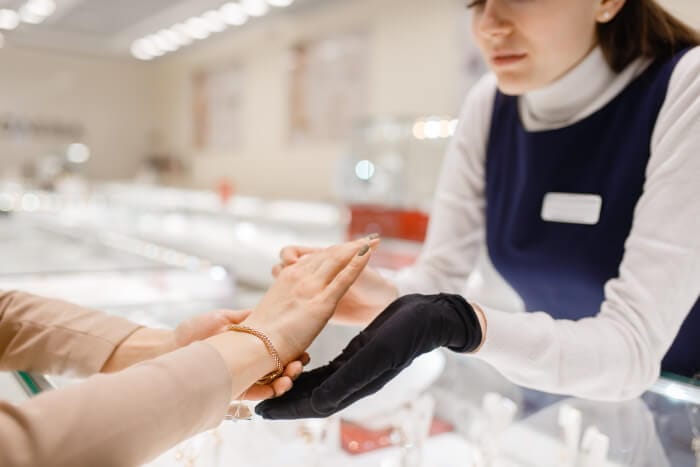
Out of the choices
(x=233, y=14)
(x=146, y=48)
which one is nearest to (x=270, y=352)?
(x=233, y=14)

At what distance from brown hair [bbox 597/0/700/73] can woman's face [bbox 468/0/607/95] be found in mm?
32

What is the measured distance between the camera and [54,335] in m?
0.79

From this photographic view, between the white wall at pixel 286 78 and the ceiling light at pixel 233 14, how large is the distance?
251mm

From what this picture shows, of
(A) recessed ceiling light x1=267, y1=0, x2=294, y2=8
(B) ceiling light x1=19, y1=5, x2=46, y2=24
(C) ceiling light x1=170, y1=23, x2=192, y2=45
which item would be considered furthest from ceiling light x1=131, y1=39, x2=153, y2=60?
(A) recessed ceiling light x1=267, y1=0, x2=294, y2=8

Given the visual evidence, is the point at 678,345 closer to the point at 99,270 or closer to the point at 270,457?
the point at 270,457

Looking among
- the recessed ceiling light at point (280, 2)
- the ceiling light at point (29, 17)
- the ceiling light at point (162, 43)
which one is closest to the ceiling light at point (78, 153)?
the ceiling light at point (162, 43)

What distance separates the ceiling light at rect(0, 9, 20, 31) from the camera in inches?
213

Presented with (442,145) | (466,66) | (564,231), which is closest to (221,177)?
(466,66)

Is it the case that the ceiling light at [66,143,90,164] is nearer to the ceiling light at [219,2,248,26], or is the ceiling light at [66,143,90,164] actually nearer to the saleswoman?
the ceiling light at [219,2,248,26]

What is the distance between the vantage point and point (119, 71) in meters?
8.95

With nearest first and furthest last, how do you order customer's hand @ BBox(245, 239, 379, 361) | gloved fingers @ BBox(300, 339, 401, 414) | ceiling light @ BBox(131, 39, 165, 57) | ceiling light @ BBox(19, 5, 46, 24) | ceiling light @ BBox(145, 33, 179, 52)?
gloved fingers @ BBox(300, 339, 401, 414) < customer's hand @ BBox(245, 239, 379, 361) < ceiling light @ BBox(19, 5, 46, 24) < ceiling light @ BBox(145, 33, 179, 52) < ceiling light @ BBox(131, 39, 165, 57)

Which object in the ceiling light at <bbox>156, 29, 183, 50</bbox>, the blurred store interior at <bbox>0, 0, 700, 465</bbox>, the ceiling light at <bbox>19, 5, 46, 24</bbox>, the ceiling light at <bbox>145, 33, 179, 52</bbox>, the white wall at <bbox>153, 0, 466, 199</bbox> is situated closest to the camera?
the blurred store interior at <bbox>0, 0, 700, 465</bbox>

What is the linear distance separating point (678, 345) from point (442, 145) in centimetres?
226

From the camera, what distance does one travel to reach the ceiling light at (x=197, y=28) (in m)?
6.40
